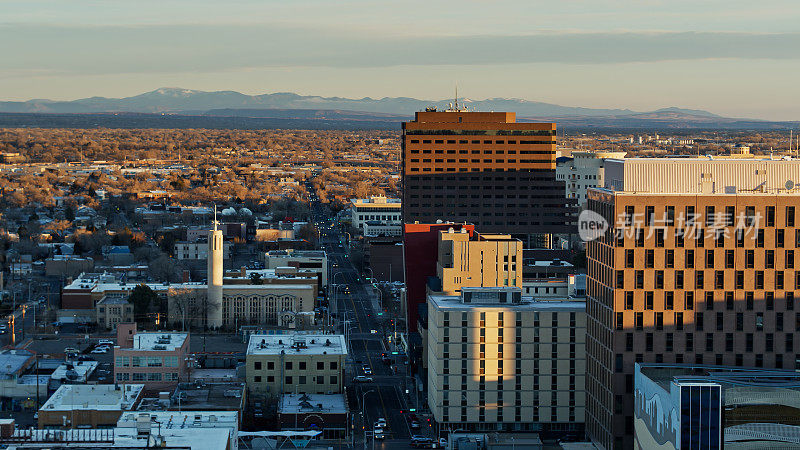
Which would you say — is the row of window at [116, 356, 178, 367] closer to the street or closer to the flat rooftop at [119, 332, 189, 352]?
the flat rooftop at [119, 332, 189, 352]

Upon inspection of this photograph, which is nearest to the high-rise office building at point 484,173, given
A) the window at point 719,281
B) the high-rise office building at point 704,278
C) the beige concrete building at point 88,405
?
the beige concrete building at point 88,405

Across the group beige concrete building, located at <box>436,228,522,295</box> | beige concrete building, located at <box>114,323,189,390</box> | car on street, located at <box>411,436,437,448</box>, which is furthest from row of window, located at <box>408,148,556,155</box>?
car on street, located at <box>411,436,437,448</box>

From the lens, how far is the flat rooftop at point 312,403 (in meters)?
78.3

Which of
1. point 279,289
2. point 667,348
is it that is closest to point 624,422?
point 667,348

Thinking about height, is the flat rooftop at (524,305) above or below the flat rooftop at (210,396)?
above

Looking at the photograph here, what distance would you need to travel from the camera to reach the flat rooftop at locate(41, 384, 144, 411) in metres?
72.9

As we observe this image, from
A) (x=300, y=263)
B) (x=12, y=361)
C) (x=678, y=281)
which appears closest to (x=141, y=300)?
(x=12, y=361)

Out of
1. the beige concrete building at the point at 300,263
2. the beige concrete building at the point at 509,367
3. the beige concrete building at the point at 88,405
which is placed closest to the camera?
the beige concrete building at the point at 88,405

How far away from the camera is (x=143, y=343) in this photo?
8631 centimetres

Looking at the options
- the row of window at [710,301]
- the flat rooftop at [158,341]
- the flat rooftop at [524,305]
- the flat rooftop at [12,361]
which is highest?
the row of window at [710,301]

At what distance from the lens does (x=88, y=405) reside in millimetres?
73500

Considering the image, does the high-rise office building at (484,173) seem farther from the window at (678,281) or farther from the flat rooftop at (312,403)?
the window at (678,281)

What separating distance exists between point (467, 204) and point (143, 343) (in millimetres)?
79522

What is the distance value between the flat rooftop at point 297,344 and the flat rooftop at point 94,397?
9.83 meters
